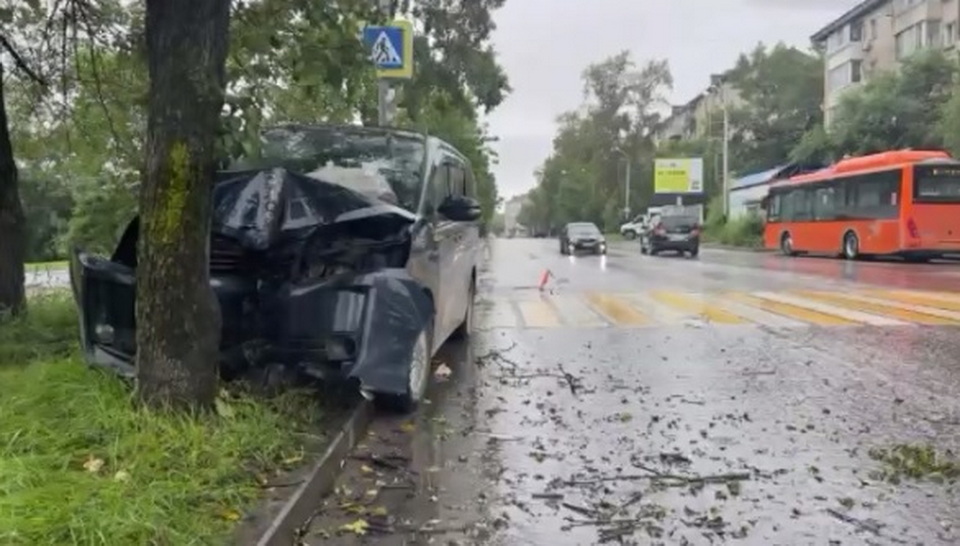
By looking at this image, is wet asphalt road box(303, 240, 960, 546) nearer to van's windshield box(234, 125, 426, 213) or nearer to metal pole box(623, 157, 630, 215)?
van's windshield box(234, 125, 426, 213)

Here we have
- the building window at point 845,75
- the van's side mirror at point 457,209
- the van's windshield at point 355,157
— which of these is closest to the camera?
the van's windshield at point 355,157

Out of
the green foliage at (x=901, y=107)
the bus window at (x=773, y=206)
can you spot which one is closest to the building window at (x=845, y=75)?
the green foliage at (x=901, y=107)

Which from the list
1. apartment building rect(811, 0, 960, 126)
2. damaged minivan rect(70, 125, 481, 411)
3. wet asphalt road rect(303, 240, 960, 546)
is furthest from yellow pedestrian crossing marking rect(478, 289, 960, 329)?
apartment building rect(811, 0, 960, 126)

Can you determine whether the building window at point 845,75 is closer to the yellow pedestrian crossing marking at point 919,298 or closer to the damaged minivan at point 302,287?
the yellow pedestrian crossing marking at point 919,298

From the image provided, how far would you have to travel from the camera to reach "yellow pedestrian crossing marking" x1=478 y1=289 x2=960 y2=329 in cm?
1225

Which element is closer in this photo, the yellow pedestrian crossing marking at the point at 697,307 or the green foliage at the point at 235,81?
the green foliage at the point at 235,81

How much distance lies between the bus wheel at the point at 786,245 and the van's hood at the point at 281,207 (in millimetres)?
32843

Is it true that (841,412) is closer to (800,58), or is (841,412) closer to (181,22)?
(181,22)

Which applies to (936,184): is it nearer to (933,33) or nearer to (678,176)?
A: (933,33)

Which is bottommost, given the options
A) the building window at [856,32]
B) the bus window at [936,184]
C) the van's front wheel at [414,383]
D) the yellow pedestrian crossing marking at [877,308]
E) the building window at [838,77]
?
the yellow pedestrian crossing marking at [877,308]

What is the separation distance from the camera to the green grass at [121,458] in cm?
352

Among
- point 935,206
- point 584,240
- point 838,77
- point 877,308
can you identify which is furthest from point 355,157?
point 838,77

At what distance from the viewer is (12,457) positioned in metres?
4.15

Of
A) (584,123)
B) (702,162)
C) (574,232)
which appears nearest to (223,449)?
(574,232)
